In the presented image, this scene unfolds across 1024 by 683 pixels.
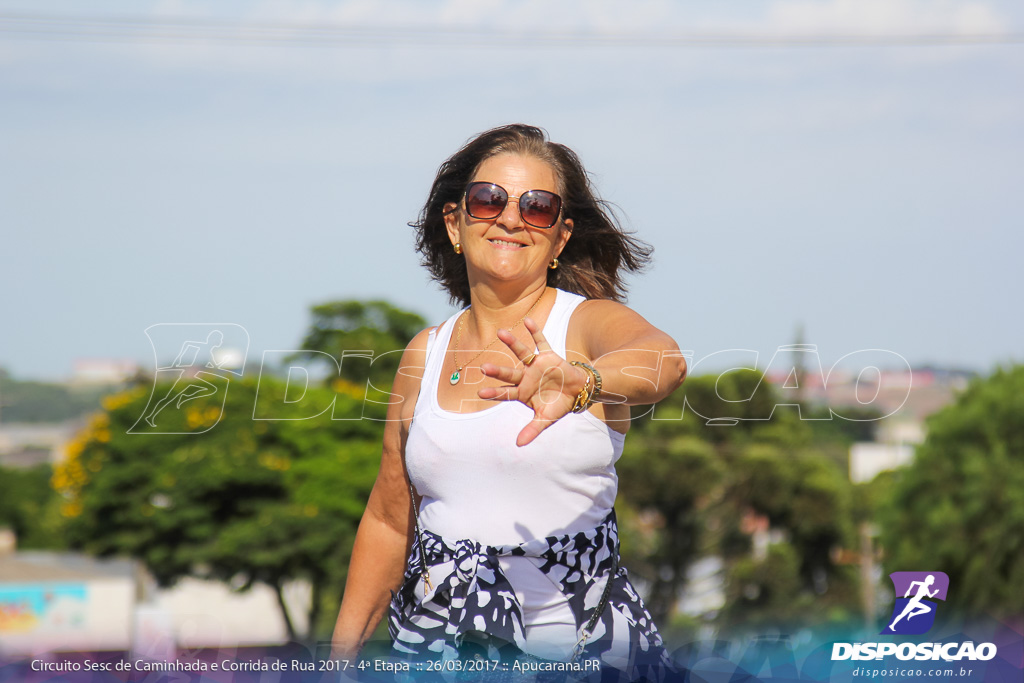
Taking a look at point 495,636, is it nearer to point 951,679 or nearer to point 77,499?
point 951,679

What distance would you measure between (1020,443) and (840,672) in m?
20.7

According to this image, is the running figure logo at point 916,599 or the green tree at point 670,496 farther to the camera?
the green tree at point 670,496

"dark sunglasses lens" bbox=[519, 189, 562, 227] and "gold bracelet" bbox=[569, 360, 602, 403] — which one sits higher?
"dark sunglasses lens" bbox=[519, 189, 562, 227]

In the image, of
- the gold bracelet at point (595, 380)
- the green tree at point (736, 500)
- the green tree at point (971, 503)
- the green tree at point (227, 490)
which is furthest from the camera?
the green tree at point (736, 500)

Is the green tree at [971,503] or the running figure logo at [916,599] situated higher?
the running figure logo at [916,599]

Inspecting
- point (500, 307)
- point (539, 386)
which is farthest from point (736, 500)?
point (539, 386)

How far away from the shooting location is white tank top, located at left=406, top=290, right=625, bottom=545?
250cm

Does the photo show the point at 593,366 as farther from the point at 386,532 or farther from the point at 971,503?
the point at 971,503

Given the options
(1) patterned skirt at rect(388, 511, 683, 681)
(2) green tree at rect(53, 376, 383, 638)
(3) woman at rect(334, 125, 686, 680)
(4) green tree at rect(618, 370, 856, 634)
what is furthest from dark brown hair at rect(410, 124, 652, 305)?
(4) green tree at rect(618, 370, 856, 634)

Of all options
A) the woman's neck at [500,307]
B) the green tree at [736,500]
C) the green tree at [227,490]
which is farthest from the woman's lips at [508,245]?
the green tree at [736,500]

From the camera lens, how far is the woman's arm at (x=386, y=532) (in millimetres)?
2947

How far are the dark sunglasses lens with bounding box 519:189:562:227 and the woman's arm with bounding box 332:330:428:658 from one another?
1.74ft

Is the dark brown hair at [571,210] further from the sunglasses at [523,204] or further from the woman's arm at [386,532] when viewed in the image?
the woman's arm at [386,532]

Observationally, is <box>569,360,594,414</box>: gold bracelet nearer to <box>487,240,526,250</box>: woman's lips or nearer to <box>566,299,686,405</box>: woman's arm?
<box>566,299,686,405</box>: woman's arm
